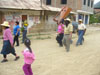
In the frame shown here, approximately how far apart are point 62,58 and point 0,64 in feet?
7.98

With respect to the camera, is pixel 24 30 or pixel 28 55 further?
pixel 24 30

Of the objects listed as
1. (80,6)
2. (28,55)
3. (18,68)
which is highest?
(80,6)

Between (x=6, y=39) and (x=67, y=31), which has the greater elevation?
(x=67, y=31)

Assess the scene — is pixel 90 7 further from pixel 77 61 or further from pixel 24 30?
pixel 77 61

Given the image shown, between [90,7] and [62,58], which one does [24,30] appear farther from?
[90,7]

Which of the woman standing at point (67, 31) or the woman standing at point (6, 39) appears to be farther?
the woman standing at point (67, 31)

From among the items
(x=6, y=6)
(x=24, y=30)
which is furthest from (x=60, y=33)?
(x=6, y=6)

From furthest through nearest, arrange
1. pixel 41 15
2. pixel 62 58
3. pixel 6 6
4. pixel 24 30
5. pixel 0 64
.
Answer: pixel 41 15 < pixel 6 6 < pixel 24 30 < pixel 62 58 < pixel 0 64

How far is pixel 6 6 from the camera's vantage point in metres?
12.7

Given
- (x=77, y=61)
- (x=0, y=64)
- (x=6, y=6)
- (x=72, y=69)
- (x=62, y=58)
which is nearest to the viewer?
(x=72, y=69)

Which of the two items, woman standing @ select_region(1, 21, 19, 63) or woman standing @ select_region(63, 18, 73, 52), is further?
woman standing @ select_region(63, 18, 73, 52)

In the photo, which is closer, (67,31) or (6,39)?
(6,39)

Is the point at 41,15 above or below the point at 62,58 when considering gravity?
above

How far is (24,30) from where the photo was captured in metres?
9.48
